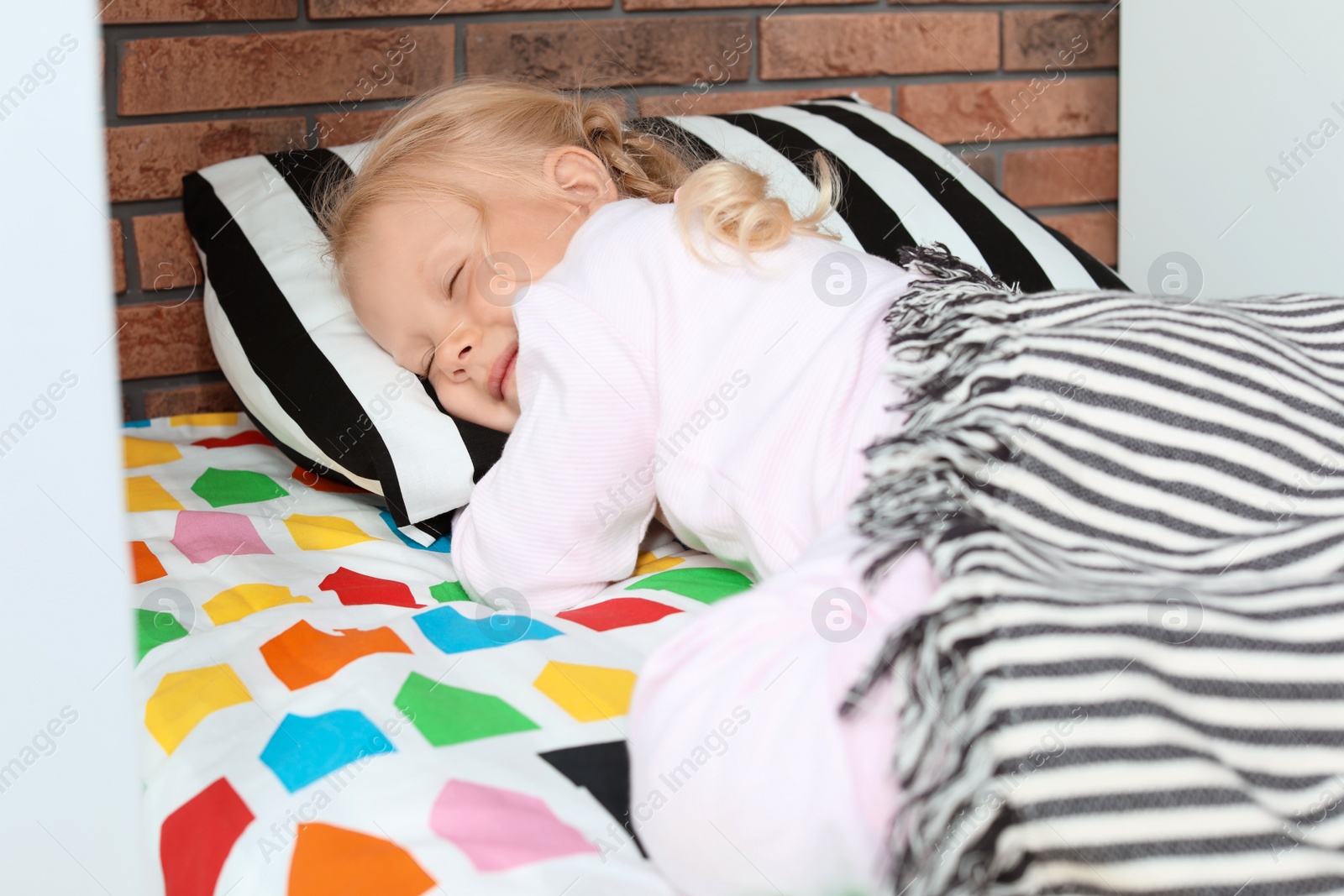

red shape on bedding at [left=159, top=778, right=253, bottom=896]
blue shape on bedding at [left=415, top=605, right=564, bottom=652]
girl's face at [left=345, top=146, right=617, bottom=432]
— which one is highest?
girl's face at [left=345, top=146, right=617, bottom=432]

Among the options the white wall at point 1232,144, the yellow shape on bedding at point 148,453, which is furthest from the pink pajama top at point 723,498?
the white wall at point 1232,144

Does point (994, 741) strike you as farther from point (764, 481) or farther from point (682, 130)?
point (682, 130)

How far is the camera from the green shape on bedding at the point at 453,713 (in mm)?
599

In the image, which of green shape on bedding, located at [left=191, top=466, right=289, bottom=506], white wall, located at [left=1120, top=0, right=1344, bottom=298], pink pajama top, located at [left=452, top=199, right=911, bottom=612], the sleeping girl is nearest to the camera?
the sleeping girl

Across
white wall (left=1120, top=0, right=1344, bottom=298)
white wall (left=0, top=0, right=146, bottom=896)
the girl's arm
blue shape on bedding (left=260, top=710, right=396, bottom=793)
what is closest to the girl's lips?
the girl's arm

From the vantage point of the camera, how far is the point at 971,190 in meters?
1.23

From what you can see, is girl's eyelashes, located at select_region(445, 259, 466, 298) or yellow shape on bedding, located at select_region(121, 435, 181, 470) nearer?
girl's eyelashes, located at select_region(445, 259, 466, 298)

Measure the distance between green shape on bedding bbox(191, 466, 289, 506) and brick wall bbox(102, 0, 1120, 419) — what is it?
335 mm

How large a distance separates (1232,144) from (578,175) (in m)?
0.97

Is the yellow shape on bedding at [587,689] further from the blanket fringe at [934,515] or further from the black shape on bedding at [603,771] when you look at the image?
the blanket fringe at [934,515]

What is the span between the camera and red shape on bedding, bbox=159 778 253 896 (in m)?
0.53

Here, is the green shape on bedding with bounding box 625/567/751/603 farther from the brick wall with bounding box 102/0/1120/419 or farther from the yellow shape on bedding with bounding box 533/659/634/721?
the brick wall with bounding box 102/0/1120/419

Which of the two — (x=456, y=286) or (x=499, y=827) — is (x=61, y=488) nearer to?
(x=499, y=827)

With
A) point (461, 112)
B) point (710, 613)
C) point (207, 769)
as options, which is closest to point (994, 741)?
point (710, 613)
